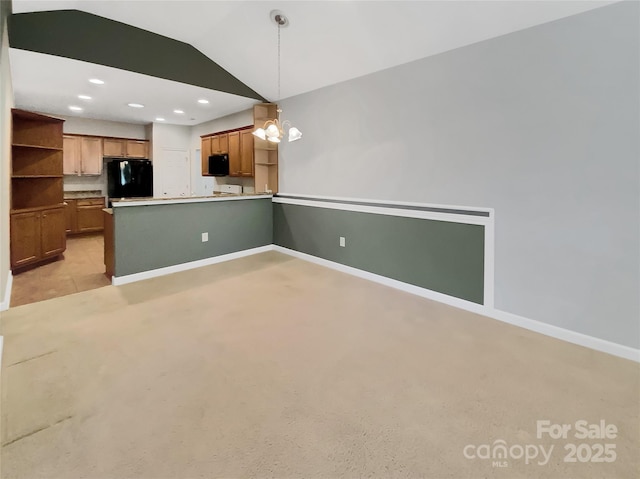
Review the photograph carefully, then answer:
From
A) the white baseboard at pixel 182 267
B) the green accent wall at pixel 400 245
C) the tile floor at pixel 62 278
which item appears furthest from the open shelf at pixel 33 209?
the green accent wall at pixel 400 245

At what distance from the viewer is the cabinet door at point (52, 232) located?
15.6 ft

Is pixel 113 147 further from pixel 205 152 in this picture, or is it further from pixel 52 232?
pixel 52 232

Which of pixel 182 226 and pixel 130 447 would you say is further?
pixel 182 226

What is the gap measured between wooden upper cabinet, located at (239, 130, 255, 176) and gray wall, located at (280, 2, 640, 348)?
2706mm

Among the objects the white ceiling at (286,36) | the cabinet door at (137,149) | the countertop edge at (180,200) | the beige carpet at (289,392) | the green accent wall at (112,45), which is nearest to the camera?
the beige carpet at (289,392)

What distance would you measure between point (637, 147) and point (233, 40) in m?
4.05

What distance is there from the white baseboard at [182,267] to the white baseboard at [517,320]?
1.63m

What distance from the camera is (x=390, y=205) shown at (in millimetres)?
→ 4012

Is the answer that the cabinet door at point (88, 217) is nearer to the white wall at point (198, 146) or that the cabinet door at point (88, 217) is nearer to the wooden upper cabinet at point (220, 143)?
the white wall at point (198, 146)

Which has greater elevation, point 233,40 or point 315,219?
point 233,40

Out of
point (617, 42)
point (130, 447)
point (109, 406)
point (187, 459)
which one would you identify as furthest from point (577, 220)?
point (109, 406)

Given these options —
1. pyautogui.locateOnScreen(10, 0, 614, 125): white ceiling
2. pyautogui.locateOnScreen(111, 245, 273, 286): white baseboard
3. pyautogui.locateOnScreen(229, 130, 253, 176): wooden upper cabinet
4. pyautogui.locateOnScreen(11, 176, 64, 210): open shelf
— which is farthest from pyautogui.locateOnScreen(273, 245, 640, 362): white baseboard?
pyautogui.locateOnScreen(11, 176, 64, 210): open shelf

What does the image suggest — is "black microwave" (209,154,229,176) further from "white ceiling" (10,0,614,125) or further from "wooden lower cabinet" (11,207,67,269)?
"wooden lower cabinet" (11,207,67,269)

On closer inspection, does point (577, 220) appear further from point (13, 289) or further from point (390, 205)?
point (13, 289)
